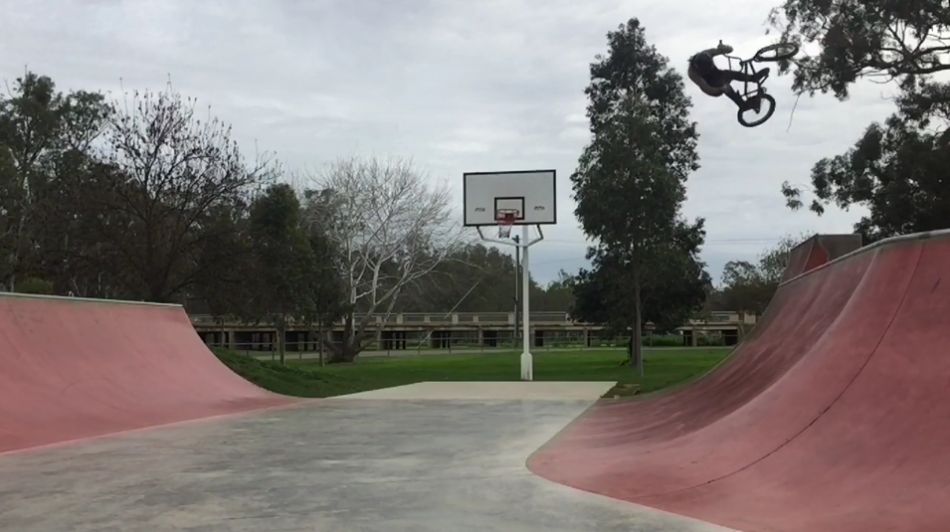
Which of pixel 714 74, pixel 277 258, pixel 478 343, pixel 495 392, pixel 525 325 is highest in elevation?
pixel 714 74

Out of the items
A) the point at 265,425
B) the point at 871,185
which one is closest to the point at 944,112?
the point at 871,185

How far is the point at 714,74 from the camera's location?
13742 mm

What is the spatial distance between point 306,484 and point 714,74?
35.8 ft

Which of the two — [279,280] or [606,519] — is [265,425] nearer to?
[606,519]

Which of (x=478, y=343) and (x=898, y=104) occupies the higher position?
(x=898, y=104)

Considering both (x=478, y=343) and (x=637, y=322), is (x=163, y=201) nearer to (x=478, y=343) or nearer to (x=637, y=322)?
(x=637, y=322)

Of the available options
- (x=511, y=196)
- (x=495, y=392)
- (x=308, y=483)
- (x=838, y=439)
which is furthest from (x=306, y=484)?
(x=511, y=196)

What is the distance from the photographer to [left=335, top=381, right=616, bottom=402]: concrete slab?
45.5ft

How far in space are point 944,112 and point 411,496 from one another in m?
23.5

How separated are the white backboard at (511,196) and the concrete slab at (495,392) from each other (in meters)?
4.46

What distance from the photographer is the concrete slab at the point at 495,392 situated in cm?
1387

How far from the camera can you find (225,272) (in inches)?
834

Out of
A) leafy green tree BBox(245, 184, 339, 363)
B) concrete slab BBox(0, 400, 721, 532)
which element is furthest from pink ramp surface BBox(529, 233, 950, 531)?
leafy green tree BBox(245, 184, 339, 363)

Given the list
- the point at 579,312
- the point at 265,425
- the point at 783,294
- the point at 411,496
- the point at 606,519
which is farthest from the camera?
the point at 579,312
